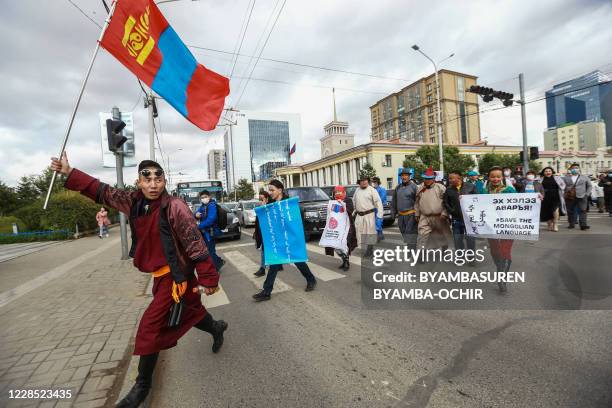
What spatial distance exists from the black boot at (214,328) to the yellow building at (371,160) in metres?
49.8

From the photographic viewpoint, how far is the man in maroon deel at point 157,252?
2420 millimetres

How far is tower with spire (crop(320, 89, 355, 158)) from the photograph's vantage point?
72238 mm

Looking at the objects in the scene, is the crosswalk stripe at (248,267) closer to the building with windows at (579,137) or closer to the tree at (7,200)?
the tree at (7,200)

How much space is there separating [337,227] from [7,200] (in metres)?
42.4

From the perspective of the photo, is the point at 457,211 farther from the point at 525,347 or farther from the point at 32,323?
the point at 32,323

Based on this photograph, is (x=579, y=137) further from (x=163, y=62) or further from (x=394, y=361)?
(x=163, y=62)

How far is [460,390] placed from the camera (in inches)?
91.1

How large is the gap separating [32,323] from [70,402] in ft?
8.59

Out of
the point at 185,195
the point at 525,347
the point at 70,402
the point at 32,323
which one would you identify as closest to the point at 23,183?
the point at 185,195

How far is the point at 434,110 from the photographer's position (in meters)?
77.8

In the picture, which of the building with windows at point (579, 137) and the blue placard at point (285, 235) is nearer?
the blue placard at point (285, 235)

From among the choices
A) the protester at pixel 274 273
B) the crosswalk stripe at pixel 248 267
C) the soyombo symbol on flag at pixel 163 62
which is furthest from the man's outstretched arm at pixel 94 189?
the crosswalk stripe at pixel 248 267

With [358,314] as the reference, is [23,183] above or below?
above

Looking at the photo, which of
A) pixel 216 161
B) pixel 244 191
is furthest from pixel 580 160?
pixel 216 161
